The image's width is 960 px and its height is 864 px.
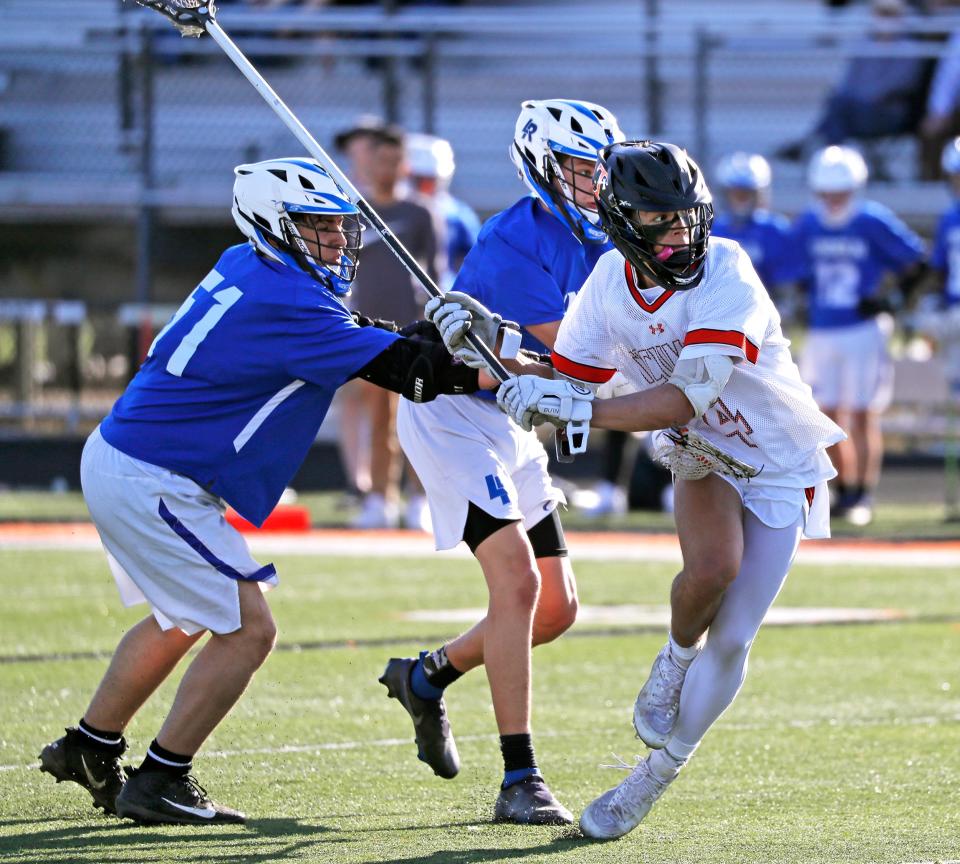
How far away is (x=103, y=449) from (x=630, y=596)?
16.0 ft

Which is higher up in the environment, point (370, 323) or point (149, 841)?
point (370, 323)

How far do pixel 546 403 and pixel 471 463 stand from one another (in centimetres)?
89

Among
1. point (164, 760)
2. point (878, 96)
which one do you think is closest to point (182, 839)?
point (164, 760)

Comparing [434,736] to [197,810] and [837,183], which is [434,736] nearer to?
[197,810]

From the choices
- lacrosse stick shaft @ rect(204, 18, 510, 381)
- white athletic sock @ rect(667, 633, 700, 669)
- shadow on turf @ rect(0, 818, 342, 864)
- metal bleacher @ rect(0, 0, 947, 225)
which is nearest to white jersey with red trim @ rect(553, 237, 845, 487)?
lacrosse stick shaft @ rect(204, 18, 510, 381)

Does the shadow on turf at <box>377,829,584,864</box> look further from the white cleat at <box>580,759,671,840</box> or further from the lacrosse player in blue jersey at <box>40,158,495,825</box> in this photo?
the lacrosse player in blue jersey at <box>40,158,495,825</box>

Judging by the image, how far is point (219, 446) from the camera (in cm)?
539

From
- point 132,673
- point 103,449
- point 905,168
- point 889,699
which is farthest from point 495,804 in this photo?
point 905,168

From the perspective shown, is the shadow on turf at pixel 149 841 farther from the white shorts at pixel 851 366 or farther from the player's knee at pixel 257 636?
the white shorts at pixel 851 366

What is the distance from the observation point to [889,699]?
7.26m

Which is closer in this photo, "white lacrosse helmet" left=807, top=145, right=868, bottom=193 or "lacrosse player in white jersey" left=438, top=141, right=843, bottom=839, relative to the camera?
"lacrosse player in white jersey" left=438, top=141, right=843, bottom=839

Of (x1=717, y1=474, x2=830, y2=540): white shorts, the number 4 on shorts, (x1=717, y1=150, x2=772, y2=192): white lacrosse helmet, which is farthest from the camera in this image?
(x1=717, y1=150, x2=772, y2=192): white lacrosse helmet

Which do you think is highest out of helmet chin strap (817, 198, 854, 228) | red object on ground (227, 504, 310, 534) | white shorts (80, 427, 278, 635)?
white shorts (80, 427, 278, 635)

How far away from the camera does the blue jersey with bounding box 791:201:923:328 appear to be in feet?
43.9
